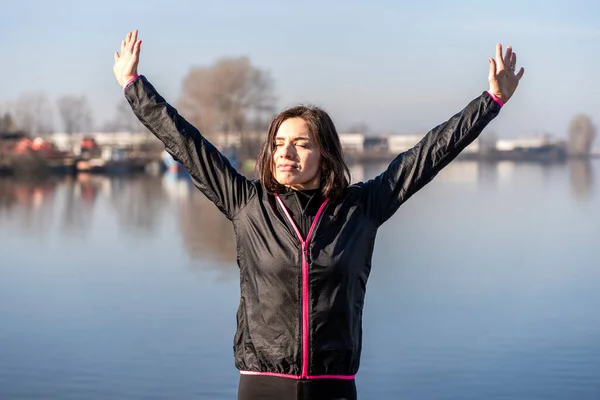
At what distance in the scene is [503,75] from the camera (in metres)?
2.56

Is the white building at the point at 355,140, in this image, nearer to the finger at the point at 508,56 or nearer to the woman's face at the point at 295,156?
the finger at the point at 508,56

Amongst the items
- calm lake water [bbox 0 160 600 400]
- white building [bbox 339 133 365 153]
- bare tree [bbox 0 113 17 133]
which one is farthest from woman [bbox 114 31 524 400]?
white building [bbox 339 133 365 153]

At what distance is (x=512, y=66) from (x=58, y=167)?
52.4m

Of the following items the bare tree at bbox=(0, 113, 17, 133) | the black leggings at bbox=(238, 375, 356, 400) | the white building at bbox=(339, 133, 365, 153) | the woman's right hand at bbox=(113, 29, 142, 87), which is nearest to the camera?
the black leggings at bbox=(238, 375, 356, 400)

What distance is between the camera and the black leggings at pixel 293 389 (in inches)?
90.6

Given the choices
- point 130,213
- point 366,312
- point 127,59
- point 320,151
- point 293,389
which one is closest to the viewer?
point 293,389

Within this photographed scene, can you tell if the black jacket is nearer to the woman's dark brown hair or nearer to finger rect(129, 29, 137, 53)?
the woman's dark brown hair

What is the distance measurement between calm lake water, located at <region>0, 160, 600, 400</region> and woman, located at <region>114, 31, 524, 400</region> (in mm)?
3881

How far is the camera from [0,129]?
226 feet

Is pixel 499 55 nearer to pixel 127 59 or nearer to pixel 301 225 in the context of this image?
pixel 301 225

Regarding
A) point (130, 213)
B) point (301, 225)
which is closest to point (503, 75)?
point (301, 225)

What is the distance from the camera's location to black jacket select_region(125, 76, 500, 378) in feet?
7.59

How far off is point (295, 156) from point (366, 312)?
22.7 ft

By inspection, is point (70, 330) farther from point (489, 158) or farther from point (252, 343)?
point (489, 158)
